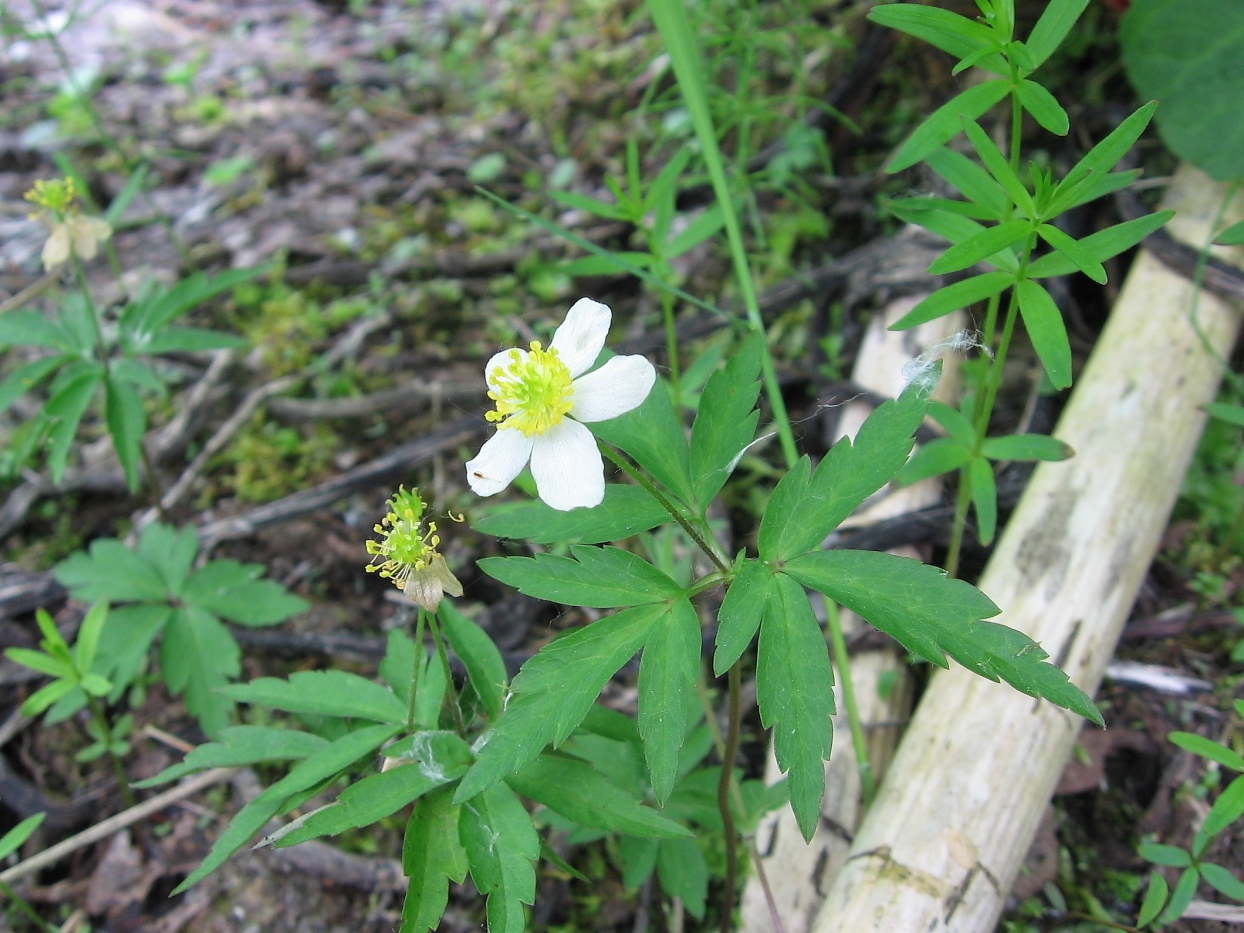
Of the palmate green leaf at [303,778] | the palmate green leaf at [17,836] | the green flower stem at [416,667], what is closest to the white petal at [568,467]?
the green flower stem at [416,667]

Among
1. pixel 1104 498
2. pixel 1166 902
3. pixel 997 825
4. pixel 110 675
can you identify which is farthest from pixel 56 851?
pixel 1104 498

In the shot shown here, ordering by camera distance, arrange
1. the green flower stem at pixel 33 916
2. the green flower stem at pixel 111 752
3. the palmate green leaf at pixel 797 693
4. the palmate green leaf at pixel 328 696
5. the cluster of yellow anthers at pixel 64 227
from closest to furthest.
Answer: the palmate green leaf at pixel 797 693
the palmate green leaf at pixel 328 696
the green flower stem at pixel 33 916
the green flower stem at pixel 111 752
the cluster of yellow anthers at pixel 64 227

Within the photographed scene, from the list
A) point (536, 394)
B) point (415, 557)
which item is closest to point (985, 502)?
point (536, 394)

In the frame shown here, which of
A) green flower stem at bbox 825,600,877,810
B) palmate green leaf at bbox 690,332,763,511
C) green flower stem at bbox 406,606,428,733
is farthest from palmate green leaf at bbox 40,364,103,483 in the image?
green flower stem at bbox 825,600,877,810

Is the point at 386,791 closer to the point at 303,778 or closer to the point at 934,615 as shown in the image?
the point at 303,778

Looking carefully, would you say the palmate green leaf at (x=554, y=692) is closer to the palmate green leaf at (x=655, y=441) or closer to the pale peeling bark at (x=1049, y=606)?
the palmate green leaf at (x=655, y=441)

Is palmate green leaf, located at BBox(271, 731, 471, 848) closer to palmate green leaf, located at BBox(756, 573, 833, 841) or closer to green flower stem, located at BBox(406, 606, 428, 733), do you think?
green flower stem, located at BBox(406, 606, 428, 733)
